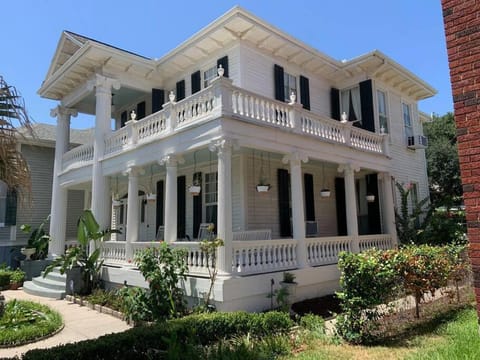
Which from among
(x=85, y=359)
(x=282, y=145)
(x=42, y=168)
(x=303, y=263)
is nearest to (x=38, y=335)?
(x=85, y=359)

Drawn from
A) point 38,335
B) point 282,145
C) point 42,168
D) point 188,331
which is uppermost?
point 42,168

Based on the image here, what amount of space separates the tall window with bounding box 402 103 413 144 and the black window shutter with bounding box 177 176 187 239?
11264mm

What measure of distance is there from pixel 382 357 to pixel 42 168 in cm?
2116

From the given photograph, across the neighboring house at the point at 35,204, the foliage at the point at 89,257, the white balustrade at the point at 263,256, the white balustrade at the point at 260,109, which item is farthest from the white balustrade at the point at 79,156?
the white balustrade at the point at 263,256

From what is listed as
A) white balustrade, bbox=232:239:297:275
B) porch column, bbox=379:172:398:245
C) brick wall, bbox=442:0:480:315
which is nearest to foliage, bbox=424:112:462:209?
porch column, bbox=379:172:398:245

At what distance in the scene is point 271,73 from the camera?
45.4 ft

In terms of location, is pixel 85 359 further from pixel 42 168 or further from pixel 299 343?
pixel 42 168

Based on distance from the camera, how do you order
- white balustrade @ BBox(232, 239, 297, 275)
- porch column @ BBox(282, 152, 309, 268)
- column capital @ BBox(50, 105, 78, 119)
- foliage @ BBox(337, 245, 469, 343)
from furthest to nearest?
1. column capital @ BBox(50, 105, 78, 119)
2. porch column @ BBox(282, 152, 309, 268)
3. white balustrade @ BBox(232, 239, 297, 275)
4. foliage @ BBox(337, 245, 469, 343)

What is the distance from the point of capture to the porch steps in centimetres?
1278

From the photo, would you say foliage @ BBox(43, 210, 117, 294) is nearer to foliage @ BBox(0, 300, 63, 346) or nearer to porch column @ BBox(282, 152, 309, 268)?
foliage @ BBox(0, 300, 63, 346)

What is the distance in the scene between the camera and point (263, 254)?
9625mm

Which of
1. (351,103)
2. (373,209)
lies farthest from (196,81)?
(373,209)

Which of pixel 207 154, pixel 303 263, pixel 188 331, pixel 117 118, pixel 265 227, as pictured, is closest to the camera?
pixel 188 331

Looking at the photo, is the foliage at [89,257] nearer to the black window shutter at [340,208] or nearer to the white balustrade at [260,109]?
the white balustrade at [260,109]
